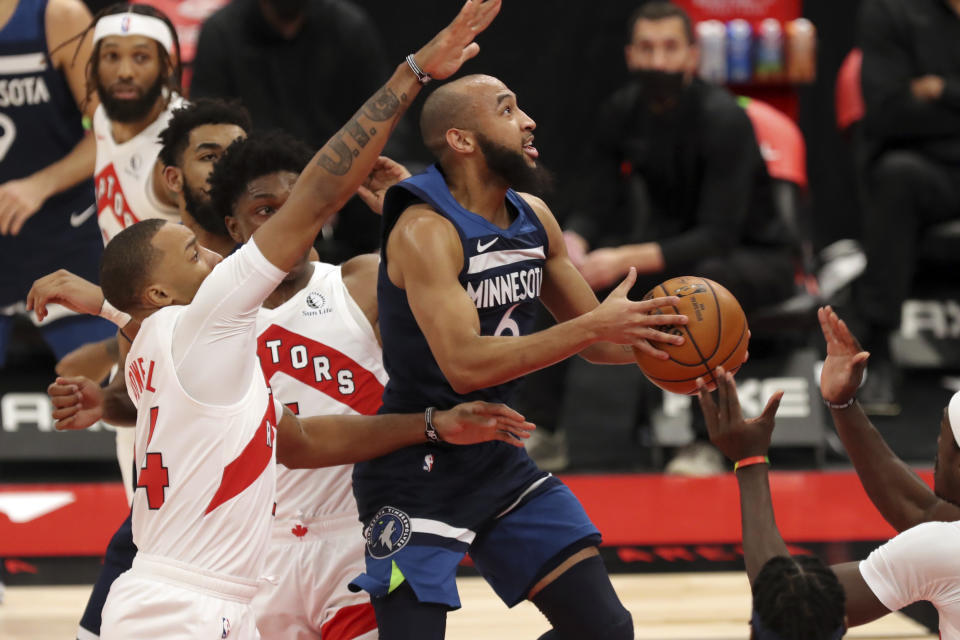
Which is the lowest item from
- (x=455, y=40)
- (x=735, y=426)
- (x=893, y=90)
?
(x=893, y=90)

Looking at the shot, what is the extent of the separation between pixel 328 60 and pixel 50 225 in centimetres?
217

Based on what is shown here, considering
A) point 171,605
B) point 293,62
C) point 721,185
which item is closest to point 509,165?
point 171,605

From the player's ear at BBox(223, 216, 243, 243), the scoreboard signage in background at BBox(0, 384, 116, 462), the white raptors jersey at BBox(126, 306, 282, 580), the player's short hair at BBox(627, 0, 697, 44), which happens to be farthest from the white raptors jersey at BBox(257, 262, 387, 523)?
the player's short hair at BBox(627, 0, 697, 44)

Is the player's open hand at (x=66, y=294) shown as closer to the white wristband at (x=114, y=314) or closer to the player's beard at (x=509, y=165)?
the white wristband at (x=114, y=314)

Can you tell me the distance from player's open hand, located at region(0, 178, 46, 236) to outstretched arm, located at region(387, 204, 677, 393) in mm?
2290

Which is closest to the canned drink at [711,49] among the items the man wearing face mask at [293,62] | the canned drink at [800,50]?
the canned drink at [800,50]

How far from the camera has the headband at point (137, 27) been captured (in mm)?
4820

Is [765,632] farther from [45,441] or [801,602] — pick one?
[45,441]

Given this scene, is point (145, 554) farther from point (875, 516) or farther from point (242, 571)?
point (875, 516)

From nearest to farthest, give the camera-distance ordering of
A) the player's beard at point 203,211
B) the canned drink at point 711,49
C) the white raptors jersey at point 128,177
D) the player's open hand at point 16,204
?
the player's beard at point 203,211
the white raptors jersey at point 128,177
the player's open hand at point 16,204
the canned drink at point 711,49

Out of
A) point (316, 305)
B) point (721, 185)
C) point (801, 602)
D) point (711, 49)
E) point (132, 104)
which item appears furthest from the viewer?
point (711, 49)

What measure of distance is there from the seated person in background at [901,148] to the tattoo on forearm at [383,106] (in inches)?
197

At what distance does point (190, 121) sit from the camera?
13.8 ft

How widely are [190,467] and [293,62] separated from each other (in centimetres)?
453
